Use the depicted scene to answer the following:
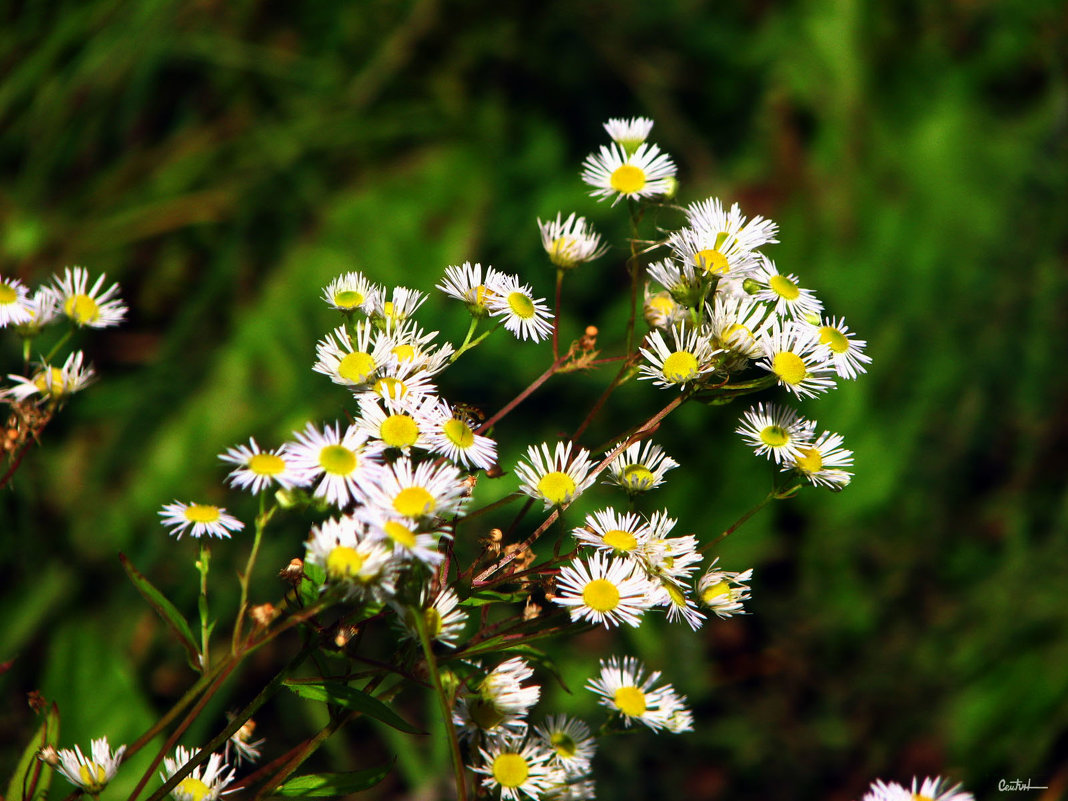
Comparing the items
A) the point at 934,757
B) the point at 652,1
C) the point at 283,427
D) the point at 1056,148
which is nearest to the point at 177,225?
the point at 283,427

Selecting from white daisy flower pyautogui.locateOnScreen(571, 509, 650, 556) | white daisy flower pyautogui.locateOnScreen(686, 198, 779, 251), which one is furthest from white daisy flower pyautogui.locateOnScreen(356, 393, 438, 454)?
white daisy flower pyautogui.locateOnScreen(686, 198, 779, 251)

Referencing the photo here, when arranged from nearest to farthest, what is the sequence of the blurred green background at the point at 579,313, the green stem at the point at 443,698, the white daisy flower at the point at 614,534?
1. the green stem at the point at 443,698
2. the white daisy flower at the point at 614,534
3. the blurred green background at the point at 579,313

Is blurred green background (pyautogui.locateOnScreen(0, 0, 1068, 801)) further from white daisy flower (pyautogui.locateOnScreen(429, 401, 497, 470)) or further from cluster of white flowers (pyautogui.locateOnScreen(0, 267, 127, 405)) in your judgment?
white daisy flower (pyautogui.locateOnScreen(429, 401, 497, 470))

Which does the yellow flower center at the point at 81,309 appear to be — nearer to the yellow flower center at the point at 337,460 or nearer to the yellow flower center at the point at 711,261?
the yellow flower center at the point at 337,460

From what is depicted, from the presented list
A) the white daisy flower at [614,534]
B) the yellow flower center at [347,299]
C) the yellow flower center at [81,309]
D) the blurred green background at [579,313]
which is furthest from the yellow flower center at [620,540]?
the blurred green background at [579,313]

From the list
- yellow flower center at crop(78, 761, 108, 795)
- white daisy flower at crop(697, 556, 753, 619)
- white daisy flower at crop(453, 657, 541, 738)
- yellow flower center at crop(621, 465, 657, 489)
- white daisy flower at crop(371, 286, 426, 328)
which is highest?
white daisy flower at crop(371, 286, 426, 328)

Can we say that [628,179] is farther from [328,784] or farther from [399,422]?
[328,784]
